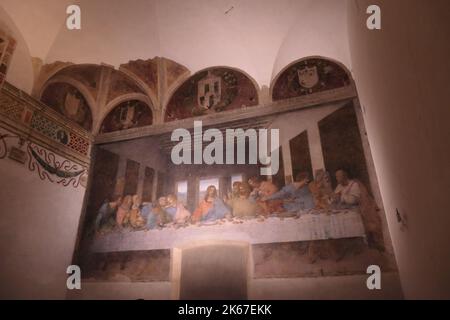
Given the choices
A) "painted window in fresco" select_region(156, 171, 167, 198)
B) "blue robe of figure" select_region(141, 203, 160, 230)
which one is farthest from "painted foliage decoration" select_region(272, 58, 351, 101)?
"blue robe of figure" select_region(141, 203, 160, 230)

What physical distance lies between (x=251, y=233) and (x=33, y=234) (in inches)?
153

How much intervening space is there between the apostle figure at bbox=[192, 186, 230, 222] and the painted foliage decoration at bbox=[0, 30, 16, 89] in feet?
13.5

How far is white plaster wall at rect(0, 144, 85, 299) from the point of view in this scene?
5.30 metres

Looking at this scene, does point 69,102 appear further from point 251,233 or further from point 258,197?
point 251,233

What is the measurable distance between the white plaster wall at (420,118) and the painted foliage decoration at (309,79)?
114 inches

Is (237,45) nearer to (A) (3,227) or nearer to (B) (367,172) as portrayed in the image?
(B) (367,172)

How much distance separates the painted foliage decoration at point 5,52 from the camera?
5.63 metres

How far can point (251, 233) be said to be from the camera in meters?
5.56

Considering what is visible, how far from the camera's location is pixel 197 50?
272 inches

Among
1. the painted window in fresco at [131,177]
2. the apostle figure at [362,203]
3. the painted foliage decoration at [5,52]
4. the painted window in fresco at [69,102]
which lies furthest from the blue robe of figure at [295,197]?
the painted foliage decoration at [5,52]

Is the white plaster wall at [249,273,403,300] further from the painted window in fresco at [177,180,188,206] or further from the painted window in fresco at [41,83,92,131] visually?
the painted window in fresco at [41,83,92,131]
